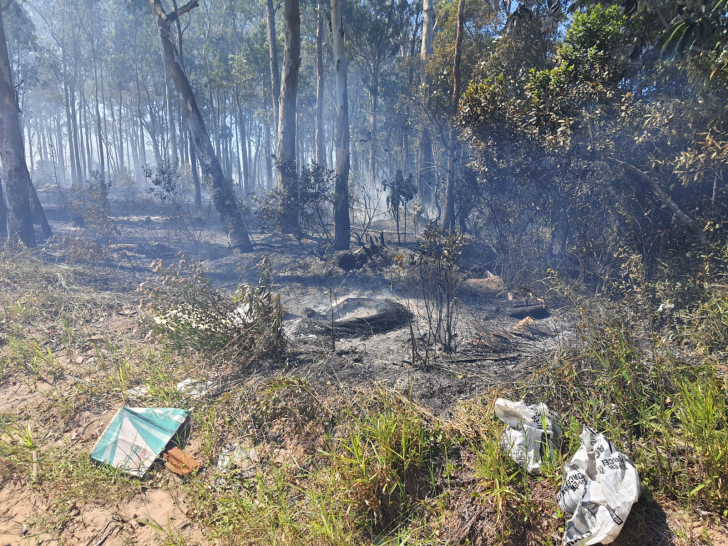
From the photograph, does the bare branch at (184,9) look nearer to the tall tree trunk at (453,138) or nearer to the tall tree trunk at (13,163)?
the tall tree trunk at (13,163)

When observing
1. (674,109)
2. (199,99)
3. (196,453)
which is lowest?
(196,453)

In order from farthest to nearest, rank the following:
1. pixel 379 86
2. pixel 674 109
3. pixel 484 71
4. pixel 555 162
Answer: pixel 379 86, pixel 484 71, pixel 555 162, pixel 674 109

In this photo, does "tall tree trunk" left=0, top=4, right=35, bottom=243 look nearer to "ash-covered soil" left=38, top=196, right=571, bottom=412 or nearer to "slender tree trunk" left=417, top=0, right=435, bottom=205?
"ash-covered soil" left=38, top=196, right=571, bottom=412

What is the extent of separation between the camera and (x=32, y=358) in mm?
4660

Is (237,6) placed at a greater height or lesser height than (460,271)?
greater

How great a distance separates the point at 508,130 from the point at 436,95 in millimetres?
5151

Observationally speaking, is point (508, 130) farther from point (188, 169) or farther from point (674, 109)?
point (188, 169)

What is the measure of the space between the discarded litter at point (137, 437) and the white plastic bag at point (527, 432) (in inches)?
96.1

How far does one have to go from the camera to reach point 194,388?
383cm

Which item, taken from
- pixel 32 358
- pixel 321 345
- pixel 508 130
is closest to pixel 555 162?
pixel 508 130

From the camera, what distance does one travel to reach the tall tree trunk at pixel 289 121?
10438 millimetres

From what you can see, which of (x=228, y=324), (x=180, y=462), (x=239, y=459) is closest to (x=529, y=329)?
(x=228, y=324)

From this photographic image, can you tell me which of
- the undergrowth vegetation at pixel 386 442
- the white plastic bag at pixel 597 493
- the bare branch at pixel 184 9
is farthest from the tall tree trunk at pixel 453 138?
the white plastic bag at pixel 597 493

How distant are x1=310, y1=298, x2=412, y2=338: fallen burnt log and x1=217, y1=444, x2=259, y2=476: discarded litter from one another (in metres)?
2.08
